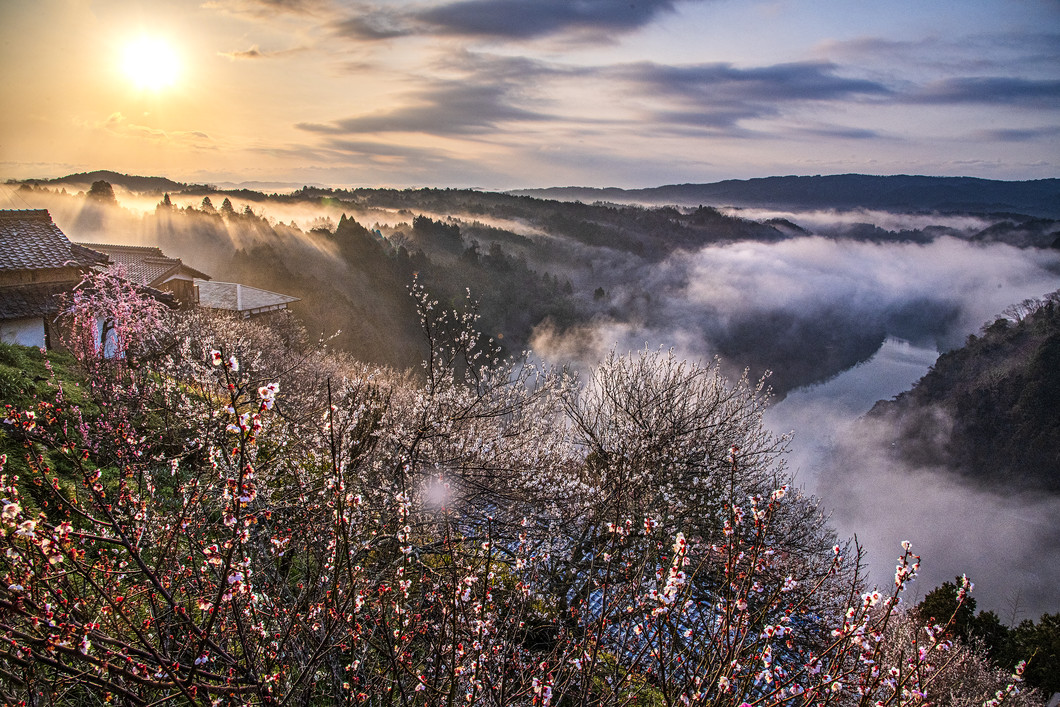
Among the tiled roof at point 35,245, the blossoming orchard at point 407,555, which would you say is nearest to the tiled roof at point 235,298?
the blossoming orchard at point 407,555

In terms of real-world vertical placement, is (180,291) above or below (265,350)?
above

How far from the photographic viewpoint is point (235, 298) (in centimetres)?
3819

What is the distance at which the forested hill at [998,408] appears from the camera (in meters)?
77.6

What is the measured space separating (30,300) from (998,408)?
108321 millimetres

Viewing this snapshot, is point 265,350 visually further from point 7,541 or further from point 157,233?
point 157,233

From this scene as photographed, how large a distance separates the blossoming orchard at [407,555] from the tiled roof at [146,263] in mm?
16155

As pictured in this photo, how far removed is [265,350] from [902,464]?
10243 cm

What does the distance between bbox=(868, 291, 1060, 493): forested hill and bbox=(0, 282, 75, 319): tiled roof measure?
9925cm

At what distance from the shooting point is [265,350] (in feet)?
97.8

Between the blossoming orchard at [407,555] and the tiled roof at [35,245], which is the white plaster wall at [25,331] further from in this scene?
the tiled roof at [35,245]

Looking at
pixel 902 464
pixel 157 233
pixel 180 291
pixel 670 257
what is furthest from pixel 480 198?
pixel 180 291

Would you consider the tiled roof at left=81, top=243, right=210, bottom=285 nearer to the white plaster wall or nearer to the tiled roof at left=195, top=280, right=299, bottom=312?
the tiled roof at left=195, top=280, right=299, bottom=312

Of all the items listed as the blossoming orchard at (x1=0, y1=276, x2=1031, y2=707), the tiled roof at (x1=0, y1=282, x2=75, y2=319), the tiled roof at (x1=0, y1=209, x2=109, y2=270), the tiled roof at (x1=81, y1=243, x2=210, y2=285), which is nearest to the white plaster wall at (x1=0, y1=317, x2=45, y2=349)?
the tiled roof at (x1=0, y1=282, x2=75, y2=319)

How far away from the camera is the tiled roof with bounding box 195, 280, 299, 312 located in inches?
1433
